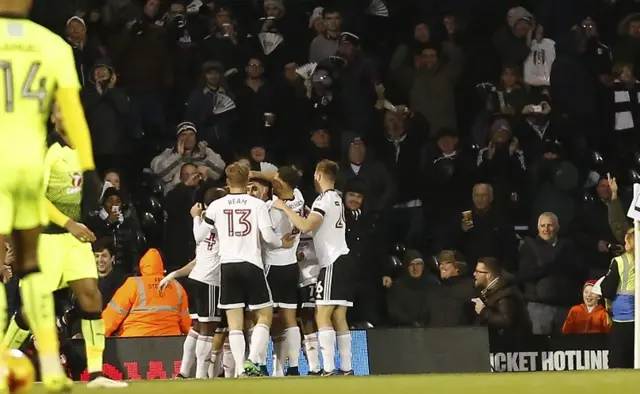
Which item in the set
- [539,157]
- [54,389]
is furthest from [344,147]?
[54,389]

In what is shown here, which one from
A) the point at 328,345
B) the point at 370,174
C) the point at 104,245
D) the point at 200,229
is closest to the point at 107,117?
the point at 104,245

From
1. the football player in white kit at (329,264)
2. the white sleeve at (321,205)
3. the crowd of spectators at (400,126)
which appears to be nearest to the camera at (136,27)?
the crowd of spectators at (400,126)

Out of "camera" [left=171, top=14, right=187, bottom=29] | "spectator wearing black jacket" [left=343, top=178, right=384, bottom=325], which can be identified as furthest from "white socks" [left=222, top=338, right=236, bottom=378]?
"camera" [left=171, top=14, right=187, bottom=29]

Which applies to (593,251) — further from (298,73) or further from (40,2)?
(40,2)

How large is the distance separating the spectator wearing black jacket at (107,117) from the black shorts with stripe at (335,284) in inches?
171

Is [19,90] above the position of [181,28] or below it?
below

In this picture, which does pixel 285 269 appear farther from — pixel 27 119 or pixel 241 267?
pixel 27 119

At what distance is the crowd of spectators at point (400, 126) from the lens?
1678 centimetres

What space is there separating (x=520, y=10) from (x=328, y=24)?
2480 millimetres

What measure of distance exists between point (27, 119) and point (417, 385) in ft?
13.9

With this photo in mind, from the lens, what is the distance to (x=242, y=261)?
14.0 metres

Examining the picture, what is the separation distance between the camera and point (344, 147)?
58.6 ft

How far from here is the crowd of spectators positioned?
16.8m

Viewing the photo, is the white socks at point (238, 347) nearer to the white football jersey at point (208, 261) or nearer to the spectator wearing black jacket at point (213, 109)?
the white football jersey at point (208, 261)
